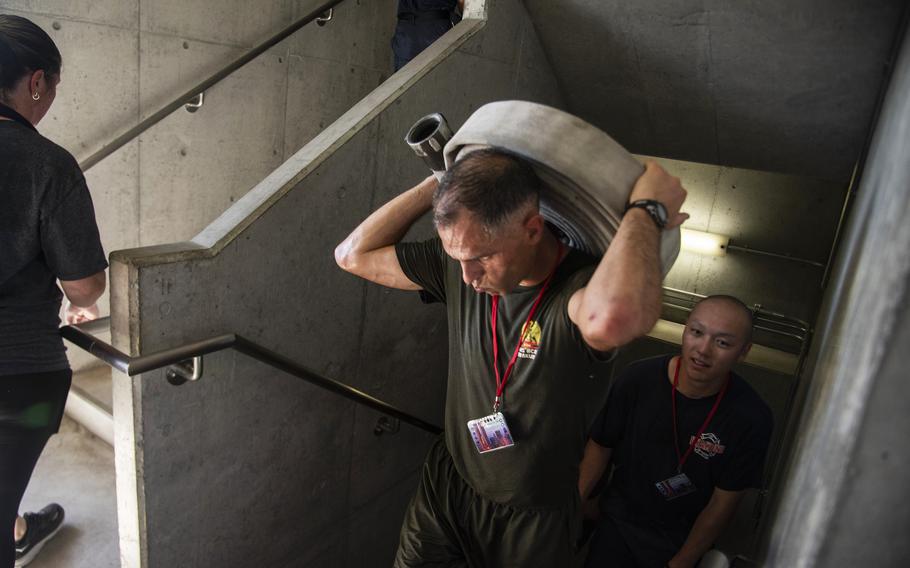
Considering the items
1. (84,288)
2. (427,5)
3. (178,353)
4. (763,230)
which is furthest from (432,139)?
(763,230)

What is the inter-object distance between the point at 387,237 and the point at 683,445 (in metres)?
1.37

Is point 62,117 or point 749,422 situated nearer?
point 749,422

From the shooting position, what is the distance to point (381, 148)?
2570 mm

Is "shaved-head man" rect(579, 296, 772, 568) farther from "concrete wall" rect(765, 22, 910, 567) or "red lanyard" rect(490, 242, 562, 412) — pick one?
"concrete wall" rect(765, 22, 910, 567)

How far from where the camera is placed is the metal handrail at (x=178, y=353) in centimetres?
160

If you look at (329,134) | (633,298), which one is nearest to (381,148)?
(329,134)

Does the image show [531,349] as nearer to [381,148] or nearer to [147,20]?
[381,148]

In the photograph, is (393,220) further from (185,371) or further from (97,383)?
(97,383)

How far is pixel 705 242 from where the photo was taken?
5465 mm

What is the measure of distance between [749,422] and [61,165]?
7.64 ft

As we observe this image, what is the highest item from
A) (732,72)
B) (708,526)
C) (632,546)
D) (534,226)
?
(732,72)

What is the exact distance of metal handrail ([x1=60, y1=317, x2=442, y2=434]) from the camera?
160cm

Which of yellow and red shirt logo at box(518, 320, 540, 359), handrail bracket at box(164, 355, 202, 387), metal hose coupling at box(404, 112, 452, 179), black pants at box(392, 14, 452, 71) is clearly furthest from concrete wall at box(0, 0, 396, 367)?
yellow and red shirt logo at box(518, 320, 540, 359)

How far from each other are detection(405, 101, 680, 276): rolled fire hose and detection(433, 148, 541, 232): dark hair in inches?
1.3
